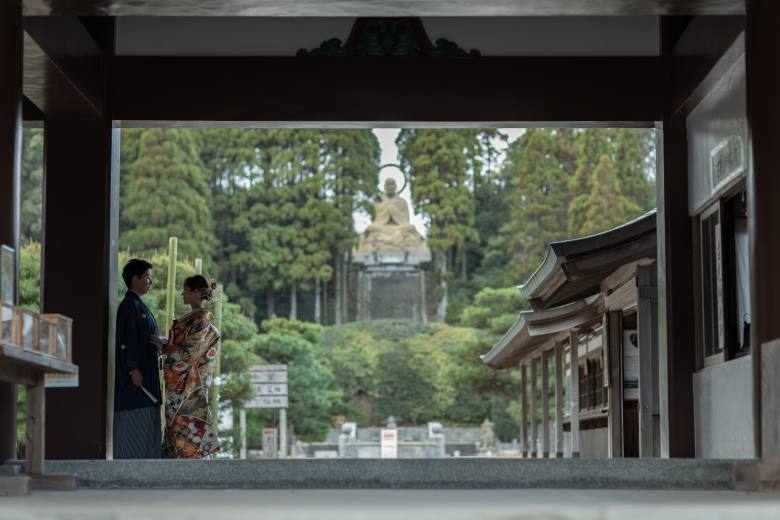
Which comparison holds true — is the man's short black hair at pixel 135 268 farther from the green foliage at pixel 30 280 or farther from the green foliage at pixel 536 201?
the green foliage at pixel 536 201

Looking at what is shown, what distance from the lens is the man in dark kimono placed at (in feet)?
24.6

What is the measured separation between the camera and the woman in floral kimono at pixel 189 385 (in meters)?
7.71

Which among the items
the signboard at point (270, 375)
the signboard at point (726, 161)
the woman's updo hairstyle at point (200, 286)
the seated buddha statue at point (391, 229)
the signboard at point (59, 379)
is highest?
the seated buddha statue at point (391, 229)

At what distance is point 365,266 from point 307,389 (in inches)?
630

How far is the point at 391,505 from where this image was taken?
12.7 ft

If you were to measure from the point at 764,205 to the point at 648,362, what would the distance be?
4.28 metres

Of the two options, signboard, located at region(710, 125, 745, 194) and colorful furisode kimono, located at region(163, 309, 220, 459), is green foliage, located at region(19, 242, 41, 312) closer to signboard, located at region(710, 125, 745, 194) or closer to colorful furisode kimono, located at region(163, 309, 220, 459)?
colorful furisode kimono, located at region(163, 309, 220, 459)

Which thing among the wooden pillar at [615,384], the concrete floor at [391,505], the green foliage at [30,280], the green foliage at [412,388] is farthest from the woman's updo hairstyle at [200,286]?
the green foliage at [412,388]

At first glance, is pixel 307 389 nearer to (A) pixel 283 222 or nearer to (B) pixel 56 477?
(A) pixel 283 222

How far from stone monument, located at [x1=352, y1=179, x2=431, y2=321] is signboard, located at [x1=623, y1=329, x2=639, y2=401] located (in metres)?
33.6

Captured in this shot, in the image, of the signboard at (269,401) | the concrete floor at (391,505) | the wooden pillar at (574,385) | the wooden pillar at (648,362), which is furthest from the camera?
the signboard at (269,401)

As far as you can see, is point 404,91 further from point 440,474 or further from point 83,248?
point 440,474

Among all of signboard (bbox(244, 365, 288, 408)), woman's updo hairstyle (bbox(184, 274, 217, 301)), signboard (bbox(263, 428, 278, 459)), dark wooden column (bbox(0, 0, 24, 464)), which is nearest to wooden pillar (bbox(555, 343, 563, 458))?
signboard (bbox(244, 365, 288, 408))

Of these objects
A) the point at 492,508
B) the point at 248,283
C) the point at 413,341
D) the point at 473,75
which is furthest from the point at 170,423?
the point at 248,283
